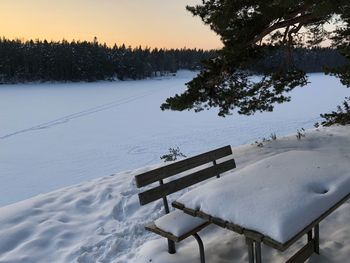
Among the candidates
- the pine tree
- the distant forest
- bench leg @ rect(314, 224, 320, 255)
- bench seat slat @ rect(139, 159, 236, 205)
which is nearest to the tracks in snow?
the pine tree

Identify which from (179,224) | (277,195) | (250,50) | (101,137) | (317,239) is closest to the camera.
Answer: (277,195)

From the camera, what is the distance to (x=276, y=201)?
3.36 metres

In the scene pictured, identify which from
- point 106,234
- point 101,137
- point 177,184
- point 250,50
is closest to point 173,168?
point 177,184

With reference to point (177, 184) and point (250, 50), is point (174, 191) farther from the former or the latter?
point (250, 50)

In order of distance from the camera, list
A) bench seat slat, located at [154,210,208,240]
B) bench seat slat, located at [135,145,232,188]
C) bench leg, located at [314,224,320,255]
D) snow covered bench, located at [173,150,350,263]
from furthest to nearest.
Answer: bench seat slat, located at [135,145,232,188]
bench leg, located at [314,224,320,255]
bench seat slat, located at [154,210,208,240]
snow covered bench, located at [173,150,350,263]

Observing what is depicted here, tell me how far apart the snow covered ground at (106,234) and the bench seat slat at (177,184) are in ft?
1.92

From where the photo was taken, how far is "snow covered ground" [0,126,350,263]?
168 inches

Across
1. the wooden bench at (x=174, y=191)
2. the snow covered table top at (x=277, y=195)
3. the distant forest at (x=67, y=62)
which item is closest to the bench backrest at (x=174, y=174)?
the wooden bench at (x=174, y=191)

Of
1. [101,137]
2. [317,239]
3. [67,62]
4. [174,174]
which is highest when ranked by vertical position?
[67,62]

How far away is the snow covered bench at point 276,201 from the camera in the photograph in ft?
10.2

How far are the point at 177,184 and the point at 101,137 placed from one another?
49.0 feet

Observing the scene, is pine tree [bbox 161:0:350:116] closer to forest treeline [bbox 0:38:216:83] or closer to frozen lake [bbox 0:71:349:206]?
frozen lake [bbox 0:71:349:206]

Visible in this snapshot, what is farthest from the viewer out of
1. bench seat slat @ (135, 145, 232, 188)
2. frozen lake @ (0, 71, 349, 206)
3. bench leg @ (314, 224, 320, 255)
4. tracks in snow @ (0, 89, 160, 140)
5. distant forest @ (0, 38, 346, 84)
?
distant forest @ (0, 38, 346, 84)

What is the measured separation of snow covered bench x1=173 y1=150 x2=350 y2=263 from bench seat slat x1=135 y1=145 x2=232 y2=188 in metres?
0.78
